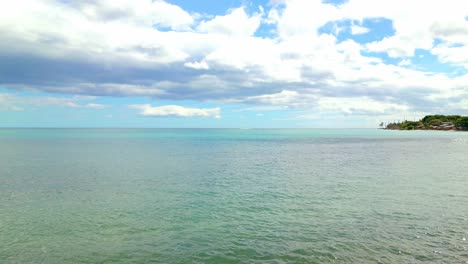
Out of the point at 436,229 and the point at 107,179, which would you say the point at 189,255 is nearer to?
the point at 436,229

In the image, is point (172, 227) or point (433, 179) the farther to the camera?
point (433, 179)

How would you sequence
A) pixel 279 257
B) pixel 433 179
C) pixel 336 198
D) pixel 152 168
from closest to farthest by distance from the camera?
pixel 279 257, pixel 336 198, pixel 433 179, pixel 152 168

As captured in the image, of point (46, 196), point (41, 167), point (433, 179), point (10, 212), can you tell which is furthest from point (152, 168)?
point (433, 179)

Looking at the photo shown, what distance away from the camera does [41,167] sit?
5125cm

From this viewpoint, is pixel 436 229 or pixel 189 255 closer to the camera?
pixel 189 255

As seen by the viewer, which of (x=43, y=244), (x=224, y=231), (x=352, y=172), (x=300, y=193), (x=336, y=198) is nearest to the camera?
(x=43, y=244)

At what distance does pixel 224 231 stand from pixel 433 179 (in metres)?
31.7

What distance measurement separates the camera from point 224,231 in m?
20.3

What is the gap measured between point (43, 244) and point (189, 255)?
8.62m

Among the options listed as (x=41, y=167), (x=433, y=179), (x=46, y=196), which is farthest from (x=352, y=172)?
(x=41, y=167)

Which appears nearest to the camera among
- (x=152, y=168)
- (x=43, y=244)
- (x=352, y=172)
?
(x=43, y=244)

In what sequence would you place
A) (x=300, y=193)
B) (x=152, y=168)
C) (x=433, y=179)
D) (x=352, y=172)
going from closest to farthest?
(x=300, y=193) < (x=433, y=179) < (x=352, y=172) < (x=152, y=168)

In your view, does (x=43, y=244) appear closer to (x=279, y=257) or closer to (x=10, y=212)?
(x=10, y=212)

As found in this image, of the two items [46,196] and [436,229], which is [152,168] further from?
[436,229]
